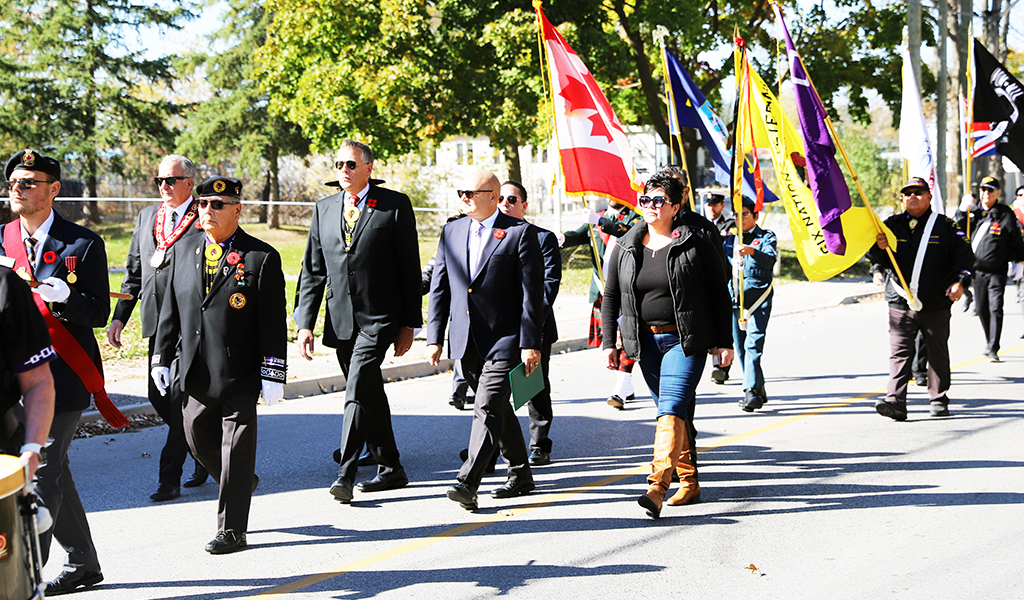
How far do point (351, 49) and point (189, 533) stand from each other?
19.0 m

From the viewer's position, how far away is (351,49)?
23.0 m

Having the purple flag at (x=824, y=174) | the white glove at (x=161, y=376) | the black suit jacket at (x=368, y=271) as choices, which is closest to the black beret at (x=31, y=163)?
the white glove at (x=161, y=376)

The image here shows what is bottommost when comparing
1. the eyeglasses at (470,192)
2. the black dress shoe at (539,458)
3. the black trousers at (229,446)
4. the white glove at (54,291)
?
the black dress shoe at (539,458)

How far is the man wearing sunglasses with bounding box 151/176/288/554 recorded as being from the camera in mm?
4965

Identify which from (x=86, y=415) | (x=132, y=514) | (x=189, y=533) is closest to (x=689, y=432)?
(x=189, y=533)

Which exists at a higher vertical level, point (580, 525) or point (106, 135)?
point (106, 135)

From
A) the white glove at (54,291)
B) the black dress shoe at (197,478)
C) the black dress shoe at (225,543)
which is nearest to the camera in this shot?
the white glove at (54,291)

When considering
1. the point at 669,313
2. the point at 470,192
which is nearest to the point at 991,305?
the point at 669,313

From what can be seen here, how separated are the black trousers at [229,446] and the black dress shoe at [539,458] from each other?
247cm

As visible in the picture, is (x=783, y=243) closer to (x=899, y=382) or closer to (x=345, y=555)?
(x=899, y=382)

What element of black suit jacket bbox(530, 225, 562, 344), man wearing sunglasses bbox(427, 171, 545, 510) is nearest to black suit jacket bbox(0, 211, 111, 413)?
man wearing sunglasses bbox(427, 171, 545, 510)

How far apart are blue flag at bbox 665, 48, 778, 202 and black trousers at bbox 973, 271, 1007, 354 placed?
9.53 feet

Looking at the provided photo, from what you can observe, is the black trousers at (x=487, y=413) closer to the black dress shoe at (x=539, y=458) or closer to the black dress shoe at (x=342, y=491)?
the black dress shoe at (x=342, y=491)

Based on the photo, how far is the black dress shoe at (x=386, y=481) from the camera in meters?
6.29
